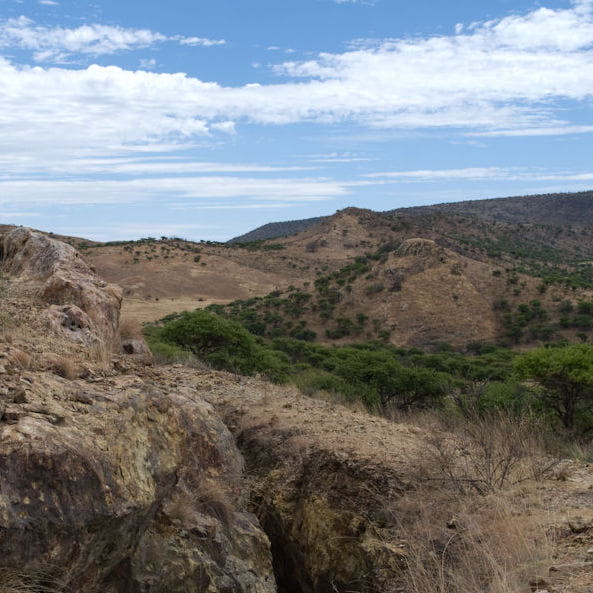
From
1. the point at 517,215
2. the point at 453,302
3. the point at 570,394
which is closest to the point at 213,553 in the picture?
the point at 570,394

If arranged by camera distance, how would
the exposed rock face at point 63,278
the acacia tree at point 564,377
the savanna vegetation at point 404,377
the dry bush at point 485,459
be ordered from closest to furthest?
1. the dry bush at point 485,459
2. the exposed rock face at point 63,278
3. the acacia tree at point 564,377
4. the savanna vegetation at point 404,377

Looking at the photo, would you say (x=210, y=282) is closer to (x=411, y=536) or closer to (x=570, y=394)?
(x=570, y=394)

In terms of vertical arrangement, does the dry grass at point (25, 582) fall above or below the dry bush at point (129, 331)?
Answer: below

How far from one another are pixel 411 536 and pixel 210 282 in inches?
2269

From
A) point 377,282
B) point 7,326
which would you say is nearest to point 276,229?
point 377,282

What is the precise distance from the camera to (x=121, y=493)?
4730 millimetres

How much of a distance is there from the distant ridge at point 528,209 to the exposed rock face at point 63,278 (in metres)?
88.2

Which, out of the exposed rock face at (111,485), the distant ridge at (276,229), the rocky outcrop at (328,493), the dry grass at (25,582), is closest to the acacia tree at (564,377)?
the rocky outcrop at (328,493)

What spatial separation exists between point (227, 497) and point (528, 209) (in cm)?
11902

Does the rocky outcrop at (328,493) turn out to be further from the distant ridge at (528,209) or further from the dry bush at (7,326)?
the distant ridge at (528,209)

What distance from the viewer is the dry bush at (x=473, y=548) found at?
438 cm

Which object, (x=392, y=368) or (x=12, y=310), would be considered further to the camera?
(x=392, y=368)

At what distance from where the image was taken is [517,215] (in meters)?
114

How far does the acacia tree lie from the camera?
14.4 metres
